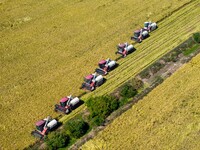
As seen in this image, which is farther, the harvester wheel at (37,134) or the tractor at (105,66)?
the tractor at (105,66)

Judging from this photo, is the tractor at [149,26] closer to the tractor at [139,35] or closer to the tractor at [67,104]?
Result: the tractor at [139,35]

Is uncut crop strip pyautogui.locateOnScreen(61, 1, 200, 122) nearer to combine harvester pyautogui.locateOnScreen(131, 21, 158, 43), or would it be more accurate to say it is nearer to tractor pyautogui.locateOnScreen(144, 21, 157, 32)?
combine harvester pyautogui.locateOnScreen(131, 21, 158, 43)

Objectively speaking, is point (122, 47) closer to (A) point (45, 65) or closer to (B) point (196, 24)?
(A) point (45, 65)

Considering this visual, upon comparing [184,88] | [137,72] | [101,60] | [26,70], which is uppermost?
[26,70]

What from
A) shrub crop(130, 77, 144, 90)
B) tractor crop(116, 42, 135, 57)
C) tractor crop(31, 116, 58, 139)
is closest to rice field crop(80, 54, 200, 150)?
shrub crop(130, 77, 144, 90)

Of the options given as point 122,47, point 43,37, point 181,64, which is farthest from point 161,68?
point 43,37

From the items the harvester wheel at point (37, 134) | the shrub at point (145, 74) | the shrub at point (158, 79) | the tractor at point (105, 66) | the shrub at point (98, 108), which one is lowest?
→ the shrub at point (158, 79)

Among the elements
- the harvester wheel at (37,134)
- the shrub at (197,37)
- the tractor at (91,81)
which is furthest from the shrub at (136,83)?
the harvester wheel at (37,134)
